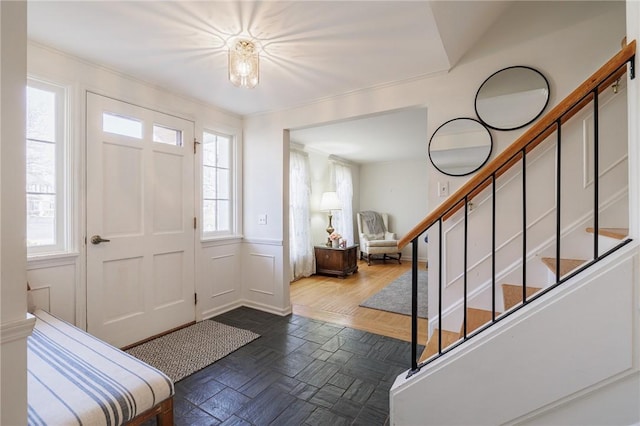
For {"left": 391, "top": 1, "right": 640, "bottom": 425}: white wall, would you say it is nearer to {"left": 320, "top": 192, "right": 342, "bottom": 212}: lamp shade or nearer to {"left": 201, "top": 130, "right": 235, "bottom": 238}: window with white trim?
{"left": 201, "top": 130, "right": 235, "bottom": 238}: window with white trim

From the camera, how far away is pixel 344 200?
20.8 ft

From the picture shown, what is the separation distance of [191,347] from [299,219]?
2839 mm

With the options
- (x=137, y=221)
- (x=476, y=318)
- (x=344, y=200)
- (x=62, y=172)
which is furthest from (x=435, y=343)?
(x=344, y=200)

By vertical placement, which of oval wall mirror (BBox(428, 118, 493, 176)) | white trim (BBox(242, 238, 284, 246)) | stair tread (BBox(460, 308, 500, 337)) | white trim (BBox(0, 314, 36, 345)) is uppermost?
oval wall mirror (BBox(428, 118, 493, 176))

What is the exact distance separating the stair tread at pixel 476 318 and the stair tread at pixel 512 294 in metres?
0.14

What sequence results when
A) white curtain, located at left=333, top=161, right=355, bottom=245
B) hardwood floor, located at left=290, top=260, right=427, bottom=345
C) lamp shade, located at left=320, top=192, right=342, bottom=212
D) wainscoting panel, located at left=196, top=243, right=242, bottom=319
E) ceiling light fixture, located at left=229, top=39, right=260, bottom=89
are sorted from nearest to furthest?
ceiling light fixture, located at left=229, top=39, right=260, bottom=89 → hardwood floor, located at left=290, top=260, right=427, bottom=345 → wainscoting panel, located at left=196, top=243, right=242, bottom=319 → lamp shade, located at left=320, top=192, right=342, bottom=212 → white curtain, located at left=333, top=161, right=355, bottom=245

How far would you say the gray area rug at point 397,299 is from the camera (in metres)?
3.32

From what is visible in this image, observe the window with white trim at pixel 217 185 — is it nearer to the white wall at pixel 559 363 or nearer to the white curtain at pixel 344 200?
the white wall at pixel 559 363

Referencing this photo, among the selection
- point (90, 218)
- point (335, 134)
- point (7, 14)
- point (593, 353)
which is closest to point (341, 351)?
point (593, 353)

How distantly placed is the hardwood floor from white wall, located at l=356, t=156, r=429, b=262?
1.47m

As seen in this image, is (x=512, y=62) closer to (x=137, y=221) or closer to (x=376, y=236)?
(x=137, y=221)

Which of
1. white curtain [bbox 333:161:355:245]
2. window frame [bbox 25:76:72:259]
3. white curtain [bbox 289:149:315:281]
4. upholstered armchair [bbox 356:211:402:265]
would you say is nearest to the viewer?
window frame [bbox 25:76:72:259]

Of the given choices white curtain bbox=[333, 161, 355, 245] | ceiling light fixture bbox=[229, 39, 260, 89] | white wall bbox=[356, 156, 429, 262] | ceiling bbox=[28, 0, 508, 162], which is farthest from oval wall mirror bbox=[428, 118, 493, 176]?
white wall bbox=[356, 156, 429, 262]

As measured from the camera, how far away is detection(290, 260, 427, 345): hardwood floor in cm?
286
